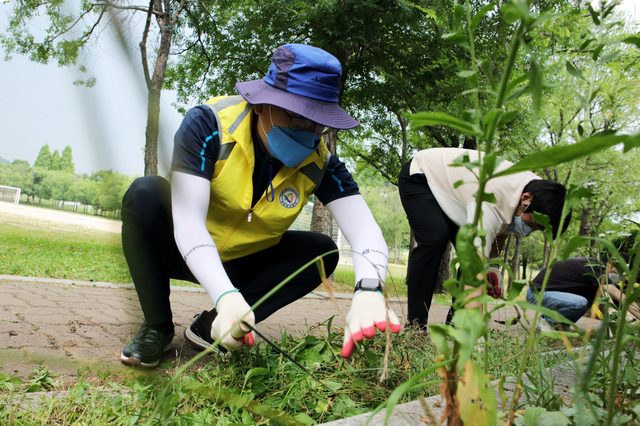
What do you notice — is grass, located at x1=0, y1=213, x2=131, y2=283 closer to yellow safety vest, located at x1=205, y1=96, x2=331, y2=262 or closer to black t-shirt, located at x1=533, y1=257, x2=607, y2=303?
yellow safety vest, located at x1=205, y1=96, x2=331, y2=262

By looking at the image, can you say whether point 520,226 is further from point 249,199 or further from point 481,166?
point 481,166

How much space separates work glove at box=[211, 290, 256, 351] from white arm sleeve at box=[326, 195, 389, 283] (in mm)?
584

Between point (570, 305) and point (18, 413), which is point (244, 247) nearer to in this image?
point (18, 413)

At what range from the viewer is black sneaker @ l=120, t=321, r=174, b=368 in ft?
5.27

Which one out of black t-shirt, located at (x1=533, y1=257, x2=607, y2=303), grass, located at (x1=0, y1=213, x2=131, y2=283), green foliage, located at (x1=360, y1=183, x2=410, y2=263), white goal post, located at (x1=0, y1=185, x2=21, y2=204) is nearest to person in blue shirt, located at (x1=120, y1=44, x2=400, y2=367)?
grass, located at (x1=0, y1=213, x2=131, y2=283)

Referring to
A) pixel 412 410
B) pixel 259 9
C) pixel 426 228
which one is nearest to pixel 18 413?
pixel 412 410

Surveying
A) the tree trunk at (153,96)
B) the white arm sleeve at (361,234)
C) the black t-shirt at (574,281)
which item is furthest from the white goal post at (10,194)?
the black t-shirt at (574,281)

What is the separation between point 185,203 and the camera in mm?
1574

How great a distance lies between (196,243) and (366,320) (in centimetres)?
65

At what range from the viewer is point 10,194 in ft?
1.47

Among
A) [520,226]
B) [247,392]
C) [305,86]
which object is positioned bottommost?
[247,392]

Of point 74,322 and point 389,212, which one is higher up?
point 389,212

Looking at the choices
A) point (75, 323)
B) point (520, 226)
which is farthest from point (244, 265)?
point (520, 226)

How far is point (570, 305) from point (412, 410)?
3.93 m
